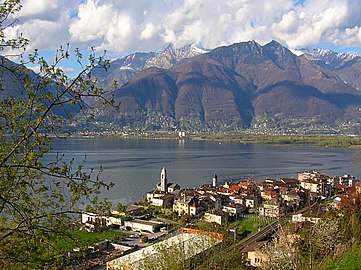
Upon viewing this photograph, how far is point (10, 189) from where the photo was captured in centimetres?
165

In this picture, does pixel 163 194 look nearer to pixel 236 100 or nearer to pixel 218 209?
pixel 218 209

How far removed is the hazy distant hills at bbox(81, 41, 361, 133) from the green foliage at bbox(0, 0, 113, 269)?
82.8 metres

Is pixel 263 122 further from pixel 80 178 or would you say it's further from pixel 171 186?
pixel 80 178

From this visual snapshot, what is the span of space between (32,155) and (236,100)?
110m

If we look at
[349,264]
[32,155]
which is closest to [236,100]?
[349,264]

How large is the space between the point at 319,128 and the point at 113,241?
84.8m

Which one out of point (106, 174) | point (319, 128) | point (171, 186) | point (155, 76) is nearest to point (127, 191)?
point (171, 186)

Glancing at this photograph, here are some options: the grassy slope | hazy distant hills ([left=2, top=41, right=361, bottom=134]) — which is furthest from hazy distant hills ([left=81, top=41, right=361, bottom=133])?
the grassy slope

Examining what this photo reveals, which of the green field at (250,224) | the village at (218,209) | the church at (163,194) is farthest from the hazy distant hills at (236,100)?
the green field at (250,224)

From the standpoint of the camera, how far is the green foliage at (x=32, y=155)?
1646 millimetres

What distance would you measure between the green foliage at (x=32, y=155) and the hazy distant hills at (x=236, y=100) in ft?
271

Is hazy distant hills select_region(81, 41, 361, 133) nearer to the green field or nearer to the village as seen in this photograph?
the village

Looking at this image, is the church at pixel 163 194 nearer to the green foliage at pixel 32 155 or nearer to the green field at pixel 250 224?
the green field at pixel 250 224

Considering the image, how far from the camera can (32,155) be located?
5.49 ft
